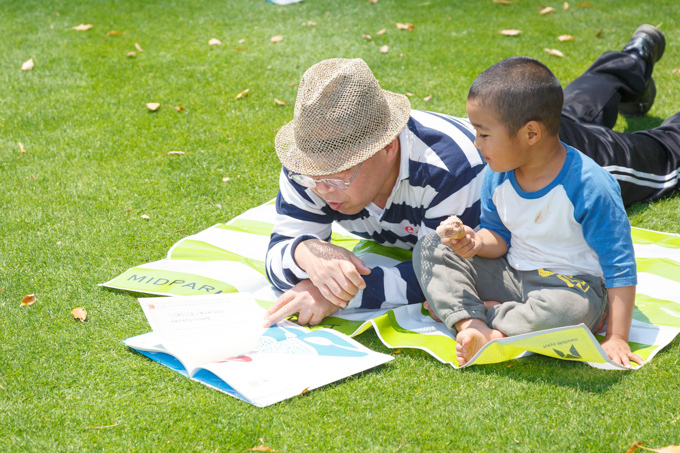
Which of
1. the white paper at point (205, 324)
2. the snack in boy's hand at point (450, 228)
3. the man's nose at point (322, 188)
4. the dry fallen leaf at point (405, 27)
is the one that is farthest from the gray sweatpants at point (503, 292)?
the dry fallen leaf at point (405, 27)

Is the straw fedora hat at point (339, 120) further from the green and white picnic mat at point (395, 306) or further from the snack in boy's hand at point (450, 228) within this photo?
the green and white picnic mat at point (395, 306)

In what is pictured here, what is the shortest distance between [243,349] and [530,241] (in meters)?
1.30

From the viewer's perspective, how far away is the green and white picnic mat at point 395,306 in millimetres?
2553

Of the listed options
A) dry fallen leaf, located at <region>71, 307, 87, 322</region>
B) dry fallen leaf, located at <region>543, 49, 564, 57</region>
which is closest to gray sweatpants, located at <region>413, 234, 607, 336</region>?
dry fallen leaf, located at <region>71, 307, 87, 322</region>

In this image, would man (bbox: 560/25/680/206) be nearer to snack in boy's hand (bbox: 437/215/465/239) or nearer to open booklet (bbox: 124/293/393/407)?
snack in boy's hand (bbox: 437/215/465/239)

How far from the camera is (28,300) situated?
3221 millimetres

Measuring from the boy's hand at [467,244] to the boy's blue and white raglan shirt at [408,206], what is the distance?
0.23 m

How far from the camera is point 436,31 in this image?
7.02 metres

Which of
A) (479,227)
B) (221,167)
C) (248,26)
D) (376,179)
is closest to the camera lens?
(376,179)

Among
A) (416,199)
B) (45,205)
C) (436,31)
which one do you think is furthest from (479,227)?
(436,31)

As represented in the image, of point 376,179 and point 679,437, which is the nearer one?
point 679,437

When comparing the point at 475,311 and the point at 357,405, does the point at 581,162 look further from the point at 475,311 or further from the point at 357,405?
the point at 357,405

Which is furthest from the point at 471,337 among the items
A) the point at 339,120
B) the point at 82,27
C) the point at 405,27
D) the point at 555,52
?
the point at 82,27

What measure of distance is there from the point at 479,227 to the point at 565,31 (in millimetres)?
4602
